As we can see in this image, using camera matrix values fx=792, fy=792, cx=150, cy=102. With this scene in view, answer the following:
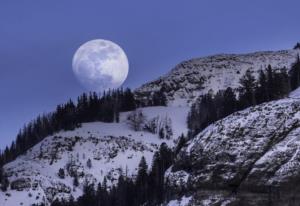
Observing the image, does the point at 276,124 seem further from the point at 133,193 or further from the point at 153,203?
the point at 133,193

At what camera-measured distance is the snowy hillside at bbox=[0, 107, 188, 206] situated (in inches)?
6191

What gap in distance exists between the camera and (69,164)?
174125 millimetres

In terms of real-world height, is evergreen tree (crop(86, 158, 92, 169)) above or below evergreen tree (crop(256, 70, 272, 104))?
below

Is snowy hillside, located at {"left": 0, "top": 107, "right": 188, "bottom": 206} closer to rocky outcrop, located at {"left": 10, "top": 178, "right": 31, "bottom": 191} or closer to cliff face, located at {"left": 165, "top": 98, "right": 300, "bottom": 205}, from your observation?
rocky outcrop, located at {"left": 10, "top": 178, "right": 31, "bottom": 191}

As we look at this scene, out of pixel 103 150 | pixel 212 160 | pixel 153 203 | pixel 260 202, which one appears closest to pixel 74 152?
pixel 103 150

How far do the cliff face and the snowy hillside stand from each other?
159ft

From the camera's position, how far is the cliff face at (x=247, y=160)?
314 feet

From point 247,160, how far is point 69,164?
78622 millimetres

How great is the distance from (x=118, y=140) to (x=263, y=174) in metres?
99.3

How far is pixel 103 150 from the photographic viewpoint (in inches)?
7288

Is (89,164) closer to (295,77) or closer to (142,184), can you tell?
(142,184)

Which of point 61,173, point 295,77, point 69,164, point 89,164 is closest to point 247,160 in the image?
point 295,77

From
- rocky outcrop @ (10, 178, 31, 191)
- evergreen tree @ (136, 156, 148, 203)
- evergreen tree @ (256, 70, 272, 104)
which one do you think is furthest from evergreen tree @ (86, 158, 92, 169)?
evergreen tree @ (256, 70, 272, 104)

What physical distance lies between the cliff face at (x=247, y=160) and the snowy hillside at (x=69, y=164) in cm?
4831
